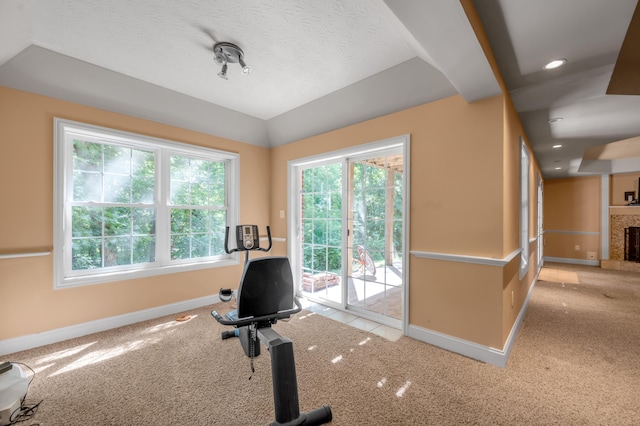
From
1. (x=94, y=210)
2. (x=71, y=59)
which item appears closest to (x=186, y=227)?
(x=94, y=210)

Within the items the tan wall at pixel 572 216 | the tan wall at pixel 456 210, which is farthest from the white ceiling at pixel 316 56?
the tan wall at pixel 572 216

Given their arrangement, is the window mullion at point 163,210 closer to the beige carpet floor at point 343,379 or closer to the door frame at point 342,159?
the beige carpet floor at point 343,379

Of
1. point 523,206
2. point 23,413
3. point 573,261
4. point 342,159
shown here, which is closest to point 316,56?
point 342,159

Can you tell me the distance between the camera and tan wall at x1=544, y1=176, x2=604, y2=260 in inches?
266

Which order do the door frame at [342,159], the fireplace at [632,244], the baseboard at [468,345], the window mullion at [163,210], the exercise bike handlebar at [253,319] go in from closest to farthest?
the exercise bike handlebar at [253,319]
the baseboard at [468,345]
the door frame at [342,159]
the window mullion at [163,210]
the fireplace at [632,244]

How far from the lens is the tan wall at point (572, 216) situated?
6750 mm

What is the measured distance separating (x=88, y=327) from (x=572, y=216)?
1051cm

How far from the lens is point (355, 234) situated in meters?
3.30

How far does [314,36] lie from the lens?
206 cm

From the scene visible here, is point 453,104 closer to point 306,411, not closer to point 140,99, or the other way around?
point 306,411

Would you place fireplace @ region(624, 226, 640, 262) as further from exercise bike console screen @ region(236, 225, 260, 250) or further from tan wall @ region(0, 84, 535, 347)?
exercise bike console screen @ region(236, 225, 260, 250)

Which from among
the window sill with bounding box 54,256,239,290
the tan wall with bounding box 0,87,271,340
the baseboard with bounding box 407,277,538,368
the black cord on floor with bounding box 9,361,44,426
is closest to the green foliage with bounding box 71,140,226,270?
the window sill with bounding box 54,256,239,290

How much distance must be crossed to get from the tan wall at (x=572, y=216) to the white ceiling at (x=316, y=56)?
4.62 meters

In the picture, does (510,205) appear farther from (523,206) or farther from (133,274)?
(133,274)
